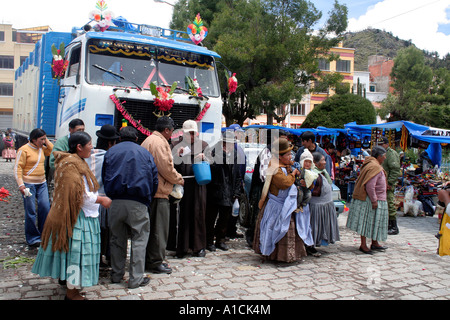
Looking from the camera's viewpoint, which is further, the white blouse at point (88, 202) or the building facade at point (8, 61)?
the building facade at point (8, 61)

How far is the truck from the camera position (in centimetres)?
654

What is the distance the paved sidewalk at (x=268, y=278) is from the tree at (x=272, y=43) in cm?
1453

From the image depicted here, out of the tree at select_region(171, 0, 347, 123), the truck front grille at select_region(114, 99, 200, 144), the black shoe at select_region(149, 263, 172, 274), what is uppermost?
the tree at select_region(171, 0, 347, 123)

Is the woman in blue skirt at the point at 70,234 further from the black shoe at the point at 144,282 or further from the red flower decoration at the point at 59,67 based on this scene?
the red flower decoration at the point at 59,67

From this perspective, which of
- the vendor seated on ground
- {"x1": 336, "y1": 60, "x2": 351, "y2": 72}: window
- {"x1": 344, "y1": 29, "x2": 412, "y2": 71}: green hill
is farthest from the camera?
{"x1": 344, "y1": 29, "x2": 412, "y2": 71}: green hill

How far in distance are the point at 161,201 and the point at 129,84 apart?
9.05ft

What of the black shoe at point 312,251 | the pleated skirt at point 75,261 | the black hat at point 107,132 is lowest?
the black shoe at point 312,251

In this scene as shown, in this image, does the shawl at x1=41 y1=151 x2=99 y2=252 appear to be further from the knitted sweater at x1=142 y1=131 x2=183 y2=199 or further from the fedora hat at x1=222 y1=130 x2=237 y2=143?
the fedora hat at x1=222 y1=130 x2=237 y2=143

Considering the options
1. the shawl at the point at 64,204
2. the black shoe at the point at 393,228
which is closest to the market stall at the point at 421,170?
the black shoe at the point at 393,228

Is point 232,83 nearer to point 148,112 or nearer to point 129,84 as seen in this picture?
point 148,112

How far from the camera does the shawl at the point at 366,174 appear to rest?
608cm

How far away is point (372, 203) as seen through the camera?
Result: 19.9 feet

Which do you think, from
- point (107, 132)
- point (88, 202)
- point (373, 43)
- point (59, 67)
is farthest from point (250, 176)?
point (373, 43)

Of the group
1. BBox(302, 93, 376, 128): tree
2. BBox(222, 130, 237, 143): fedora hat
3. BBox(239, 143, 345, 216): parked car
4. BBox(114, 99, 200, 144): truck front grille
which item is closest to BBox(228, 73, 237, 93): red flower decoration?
BBox(114, 99, 200, 144): truck front grille
